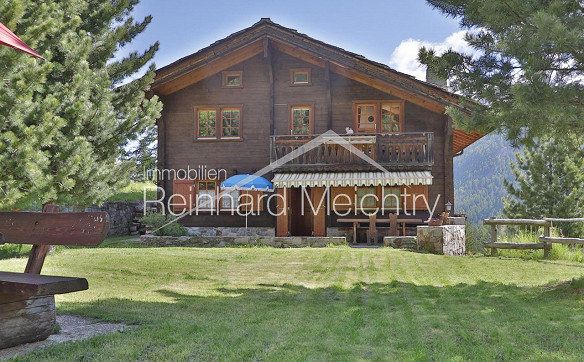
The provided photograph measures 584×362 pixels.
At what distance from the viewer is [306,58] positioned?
23328 millimetres

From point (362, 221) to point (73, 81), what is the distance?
36.8ft

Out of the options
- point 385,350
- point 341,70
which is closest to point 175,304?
point 385,350

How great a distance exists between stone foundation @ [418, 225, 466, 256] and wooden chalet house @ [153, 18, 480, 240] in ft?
13.0

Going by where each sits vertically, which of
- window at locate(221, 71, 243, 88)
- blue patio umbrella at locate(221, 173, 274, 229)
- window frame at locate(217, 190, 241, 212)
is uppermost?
window at locate(221, 71, 243, 88)

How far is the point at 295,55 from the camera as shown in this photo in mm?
23484

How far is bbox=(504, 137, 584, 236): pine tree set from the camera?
31.8m

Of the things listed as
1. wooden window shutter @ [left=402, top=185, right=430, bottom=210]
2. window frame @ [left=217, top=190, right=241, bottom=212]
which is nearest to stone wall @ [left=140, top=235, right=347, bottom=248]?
window frame @ [left=217, top=190, right=241, bottom=212]

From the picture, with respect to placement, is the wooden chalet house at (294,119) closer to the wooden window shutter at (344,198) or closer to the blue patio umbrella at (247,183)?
the wooden window shutter at (344,198)

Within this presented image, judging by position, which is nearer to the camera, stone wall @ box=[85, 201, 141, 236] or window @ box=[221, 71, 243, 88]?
window @ box=[221, 71, 243, 88]

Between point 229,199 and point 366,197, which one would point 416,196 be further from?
point 229,199

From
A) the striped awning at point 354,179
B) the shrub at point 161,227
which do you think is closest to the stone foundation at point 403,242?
the striped awning at point 354,179

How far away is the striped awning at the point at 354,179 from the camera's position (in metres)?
20.5

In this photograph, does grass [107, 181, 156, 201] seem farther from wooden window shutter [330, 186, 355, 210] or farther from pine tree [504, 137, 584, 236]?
pine tree [504, 137, 584, 236]

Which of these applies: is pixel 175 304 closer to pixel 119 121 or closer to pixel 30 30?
pixel 30 30
